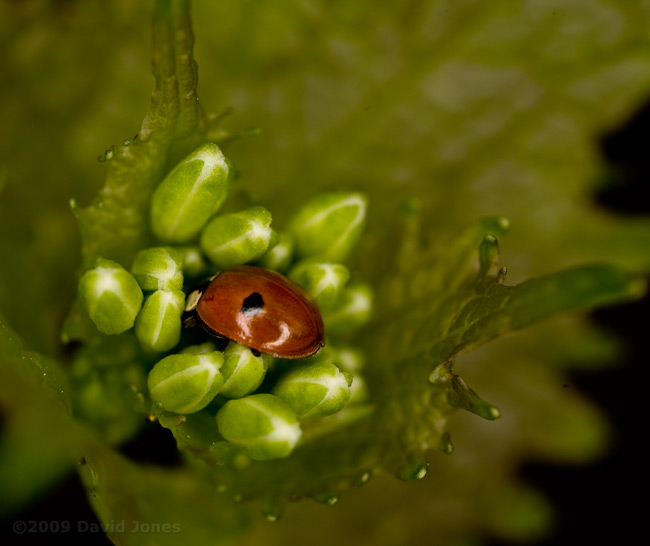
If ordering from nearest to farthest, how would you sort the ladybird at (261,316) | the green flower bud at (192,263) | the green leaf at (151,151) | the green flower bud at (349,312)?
the green leaf at (151,151) < the ladybird at (261,316) < the green flower bud at (192,263) < the green flower bud at (349,312)

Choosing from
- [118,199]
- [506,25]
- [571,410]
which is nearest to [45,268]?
[118,199]

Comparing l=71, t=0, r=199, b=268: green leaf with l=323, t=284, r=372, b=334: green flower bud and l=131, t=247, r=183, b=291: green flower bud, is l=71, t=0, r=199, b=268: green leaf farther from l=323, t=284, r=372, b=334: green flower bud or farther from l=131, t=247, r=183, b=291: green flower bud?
l=323, t=284, r=372, b=334: green flower bud

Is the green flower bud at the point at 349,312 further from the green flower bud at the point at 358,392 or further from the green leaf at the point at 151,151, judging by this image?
the green leaf at the point at 151,151

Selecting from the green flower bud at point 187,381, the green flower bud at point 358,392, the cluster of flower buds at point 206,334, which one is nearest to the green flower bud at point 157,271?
the cluster of flower buds at point 206,334

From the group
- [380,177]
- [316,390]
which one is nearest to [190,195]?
[316,390]

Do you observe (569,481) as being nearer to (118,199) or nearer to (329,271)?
(329,271)

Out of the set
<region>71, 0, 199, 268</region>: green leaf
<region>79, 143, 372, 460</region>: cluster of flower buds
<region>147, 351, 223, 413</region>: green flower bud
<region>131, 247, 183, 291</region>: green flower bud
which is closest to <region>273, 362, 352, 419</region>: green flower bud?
<region>79, 143, 372, 460</region>: cluster of flower buds

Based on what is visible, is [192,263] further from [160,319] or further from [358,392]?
[358,392]
